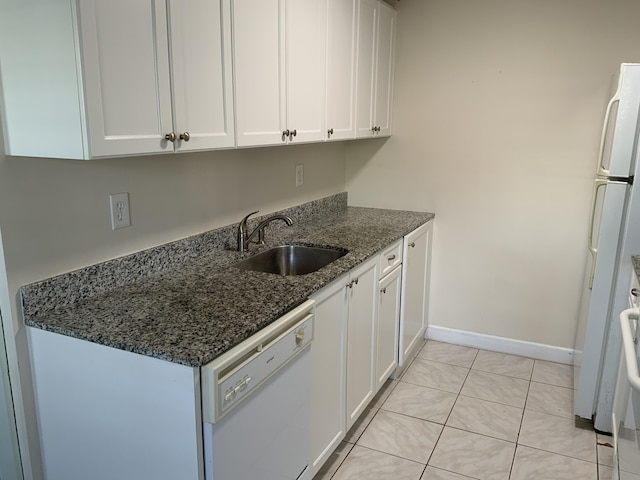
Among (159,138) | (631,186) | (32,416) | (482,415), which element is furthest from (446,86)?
(32,416)

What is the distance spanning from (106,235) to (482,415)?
205 centimetres

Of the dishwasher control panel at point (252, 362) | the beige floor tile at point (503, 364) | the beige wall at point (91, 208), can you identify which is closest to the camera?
the dishwasher control panel at point (252, 362)

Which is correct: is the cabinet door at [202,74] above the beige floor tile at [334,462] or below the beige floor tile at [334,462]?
above

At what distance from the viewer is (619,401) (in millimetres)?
2186

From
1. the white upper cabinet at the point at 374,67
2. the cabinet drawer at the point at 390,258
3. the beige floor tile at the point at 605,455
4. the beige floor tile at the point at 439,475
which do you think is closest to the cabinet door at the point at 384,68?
the white upper cabinet at the point at 374,67

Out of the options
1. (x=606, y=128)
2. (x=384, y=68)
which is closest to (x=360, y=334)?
(x=606, y=128)

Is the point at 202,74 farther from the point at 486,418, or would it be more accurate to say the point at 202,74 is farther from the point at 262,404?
the point at 486,418

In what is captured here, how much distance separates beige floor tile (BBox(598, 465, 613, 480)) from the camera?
2.26 metres

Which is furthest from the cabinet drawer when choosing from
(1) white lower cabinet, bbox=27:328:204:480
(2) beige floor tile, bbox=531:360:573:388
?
(1) white lower cabinet, bbox=27:328:204:480

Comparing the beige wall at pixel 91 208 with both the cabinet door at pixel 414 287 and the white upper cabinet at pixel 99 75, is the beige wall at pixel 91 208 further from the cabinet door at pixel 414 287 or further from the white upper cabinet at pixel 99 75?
the cabinet door at pixel 414 287

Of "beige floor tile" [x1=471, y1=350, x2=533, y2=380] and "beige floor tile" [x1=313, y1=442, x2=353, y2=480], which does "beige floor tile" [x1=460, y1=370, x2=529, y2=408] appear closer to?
"beige floor tile" [x1=471, y1=350, x2=533, y2=380]

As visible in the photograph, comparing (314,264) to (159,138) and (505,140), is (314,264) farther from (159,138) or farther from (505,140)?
(505,140)

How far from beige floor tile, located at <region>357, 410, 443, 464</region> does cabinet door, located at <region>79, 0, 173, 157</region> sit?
5.61ft

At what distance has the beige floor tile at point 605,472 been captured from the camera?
2.26m
